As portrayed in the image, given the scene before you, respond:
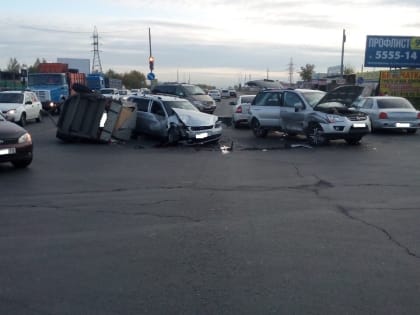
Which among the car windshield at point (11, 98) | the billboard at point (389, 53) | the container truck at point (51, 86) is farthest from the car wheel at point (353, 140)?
the billboard at point (389, 53)

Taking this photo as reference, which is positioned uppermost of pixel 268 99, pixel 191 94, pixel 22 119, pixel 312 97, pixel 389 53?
pixel 389 53

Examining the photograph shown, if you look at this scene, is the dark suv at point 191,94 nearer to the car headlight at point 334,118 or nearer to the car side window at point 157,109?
the car side window at point 157,109

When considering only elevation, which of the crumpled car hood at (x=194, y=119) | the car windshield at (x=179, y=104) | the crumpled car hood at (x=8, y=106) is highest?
the car windshield at (x=179, y=104)

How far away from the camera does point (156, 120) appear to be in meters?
17.5

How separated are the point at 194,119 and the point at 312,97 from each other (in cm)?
408

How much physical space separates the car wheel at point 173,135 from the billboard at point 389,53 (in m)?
31.4

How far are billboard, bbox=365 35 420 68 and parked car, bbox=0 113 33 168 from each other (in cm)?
3729

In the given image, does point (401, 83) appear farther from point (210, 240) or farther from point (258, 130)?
point (210, 240)

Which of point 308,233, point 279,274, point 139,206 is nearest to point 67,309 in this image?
point 279,274

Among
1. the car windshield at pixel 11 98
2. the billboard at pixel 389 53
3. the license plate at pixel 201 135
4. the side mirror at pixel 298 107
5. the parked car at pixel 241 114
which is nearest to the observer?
the license plate at pixel 201 135

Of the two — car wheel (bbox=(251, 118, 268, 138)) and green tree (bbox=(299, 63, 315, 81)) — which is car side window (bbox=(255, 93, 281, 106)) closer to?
car wheel (bbox=(251, 118, 268, 138))

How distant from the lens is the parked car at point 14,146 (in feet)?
35.5

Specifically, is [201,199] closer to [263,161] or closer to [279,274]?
[279,274]

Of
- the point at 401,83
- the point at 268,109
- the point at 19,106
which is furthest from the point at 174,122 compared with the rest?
the point at 401,83
